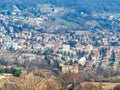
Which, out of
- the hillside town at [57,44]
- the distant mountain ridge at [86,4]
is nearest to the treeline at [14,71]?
the hillside town at [57,44]

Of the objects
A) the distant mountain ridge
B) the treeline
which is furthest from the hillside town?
the distant mountain ridge

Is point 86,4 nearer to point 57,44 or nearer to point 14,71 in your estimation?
point 57,44

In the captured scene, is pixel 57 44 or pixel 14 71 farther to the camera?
pixel 57 44

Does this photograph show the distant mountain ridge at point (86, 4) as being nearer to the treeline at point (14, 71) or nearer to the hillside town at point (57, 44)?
the hillside town at point (57, 44)

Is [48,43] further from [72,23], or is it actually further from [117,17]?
[117,17]

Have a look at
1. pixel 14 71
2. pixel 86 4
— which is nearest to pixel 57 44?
pixel 14 71

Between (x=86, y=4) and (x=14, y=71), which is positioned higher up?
(x=14, y=71)

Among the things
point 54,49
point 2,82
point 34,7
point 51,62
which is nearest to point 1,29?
point 54,49

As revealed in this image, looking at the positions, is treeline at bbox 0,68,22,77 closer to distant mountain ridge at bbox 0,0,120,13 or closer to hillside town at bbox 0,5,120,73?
hillside town at bbox 0,5,120,73
